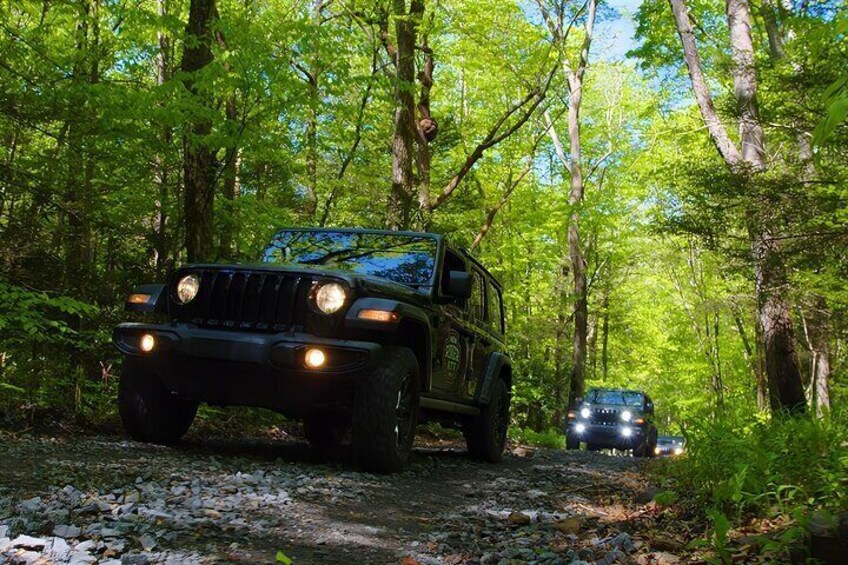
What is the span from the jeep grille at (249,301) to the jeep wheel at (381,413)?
0.72 m

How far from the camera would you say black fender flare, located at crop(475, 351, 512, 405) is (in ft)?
25.1

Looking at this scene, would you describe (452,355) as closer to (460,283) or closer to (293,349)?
(460,283)

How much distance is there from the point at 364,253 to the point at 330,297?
159 centimetres

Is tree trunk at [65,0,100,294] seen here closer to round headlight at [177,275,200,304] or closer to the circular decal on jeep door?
round headlight at [177,275,200,304]

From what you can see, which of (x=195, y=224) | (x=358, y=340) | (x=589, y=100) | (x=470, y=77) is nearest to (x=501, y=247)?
(x=470, y=77)

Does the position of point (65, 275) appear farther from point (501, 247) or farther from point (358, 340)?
point (501, 247)

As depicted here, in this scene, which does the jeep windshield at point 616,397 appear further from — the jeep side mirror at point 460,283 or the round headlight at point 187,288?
the round headlight at point 187,288

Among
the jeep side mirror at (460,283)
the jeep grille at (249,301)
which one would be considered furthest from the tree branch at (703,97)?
the jeep grille at (249,301)

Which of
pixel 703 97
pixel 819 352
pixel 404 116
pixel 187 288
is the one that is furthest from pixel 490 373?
pixel 819 352

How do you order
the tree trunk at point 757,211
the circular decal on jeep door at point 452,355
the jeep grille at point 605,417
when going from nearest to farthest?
1. the circular decal on jeep door at point 452,355
2. the tree trunk at point 757,211
3. the jeep grille at point 605,417

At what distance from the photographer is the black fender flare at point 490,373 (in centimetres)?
764

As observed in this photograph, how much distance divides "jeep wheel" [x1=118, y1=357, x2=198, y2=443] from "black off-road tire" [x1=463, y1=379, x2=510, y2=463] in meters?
3.33

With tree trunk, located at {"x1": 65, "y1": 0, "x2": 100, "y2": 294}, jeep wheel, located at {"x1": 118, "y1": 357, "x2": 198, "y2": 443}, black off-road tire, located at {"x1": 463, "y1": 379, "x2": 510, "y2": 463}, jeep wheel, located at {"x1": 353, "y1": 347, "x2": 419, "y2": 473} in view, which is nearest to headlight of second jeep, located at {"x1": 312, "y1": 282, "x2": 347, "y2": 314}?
jeep wheel, located at {"x1": 353, "y1": 347, "x2": 419, "y2": 473}

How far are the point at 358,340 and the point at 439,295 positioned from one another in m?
1.31
